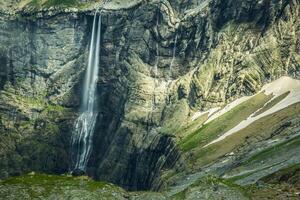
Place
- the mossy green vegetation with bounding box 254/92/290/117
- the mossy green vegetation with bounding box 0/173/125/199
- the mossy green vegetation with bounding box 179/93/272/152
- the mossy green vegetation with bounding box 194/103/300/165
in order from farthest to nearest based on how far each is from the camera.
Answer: the mossy green vegetation with bounding box 254/92/290/117 → the mossy green vegetation with bounding box 179/93/272/152 → the mossy green vegetation with bounding box 194/103/300/165 → the mossy green vegetation with bounding box 0/173/125/199

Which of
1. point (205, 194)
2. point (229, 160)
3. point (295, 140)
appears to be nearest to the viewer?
point (205, 194)

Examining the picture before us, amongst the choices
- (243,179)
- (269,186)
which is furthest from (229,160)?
(269,186)

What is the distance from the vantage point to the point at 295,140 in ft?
424

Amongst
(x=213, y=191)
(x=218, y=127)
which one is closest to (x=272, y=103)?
(x=218, y=127)

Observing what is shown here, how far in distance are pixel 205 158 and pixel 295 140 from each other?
1664 inches

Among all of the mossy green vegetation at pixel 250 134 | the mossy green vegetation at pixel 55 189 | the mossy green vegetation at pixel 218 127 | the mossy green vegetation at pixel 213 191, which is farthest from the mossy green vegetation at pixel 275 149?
the mossy green vegetation at pixel 218 127

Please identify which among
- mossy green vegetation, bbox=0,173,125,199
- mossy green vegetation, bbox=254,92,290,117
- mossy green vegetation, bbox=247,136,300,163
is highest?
mossy green vegetation, bbox=254,92,290,117

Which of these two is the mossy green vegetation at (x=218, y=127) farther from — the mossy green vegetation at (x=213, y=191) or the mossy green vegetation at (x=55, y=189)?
the mossy green vegetation at (x=55, y=189)

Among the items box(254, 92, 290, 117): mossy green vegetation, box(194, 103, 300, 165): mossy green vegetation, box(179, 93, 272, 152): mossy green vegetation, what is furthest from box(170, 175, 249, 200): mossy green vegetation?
box(254, 92, 290, 117): mossy green vegetation

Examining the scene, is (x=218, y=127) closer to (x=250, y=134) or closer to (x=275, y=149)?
(x=250, y=134)

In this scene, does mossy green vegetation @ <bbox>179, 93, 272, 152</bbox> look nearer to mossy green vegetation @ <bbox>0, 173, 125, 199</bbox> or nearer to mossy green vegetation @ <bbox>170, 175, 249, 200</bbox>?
mossy green vegetation @ <bbox>170, 175, 249, 200</bbox>

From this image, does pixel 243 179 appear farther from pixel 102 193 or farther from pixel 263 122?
pixel 263 122

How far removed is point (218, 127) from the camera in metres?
191

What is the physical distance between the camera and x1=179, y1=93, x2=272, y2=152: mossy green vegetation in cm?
18662
